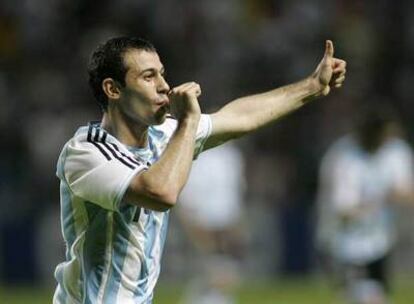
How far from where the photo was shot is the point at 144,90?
537 centimetres

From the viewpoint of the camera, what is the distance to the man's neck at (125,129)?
550 cm

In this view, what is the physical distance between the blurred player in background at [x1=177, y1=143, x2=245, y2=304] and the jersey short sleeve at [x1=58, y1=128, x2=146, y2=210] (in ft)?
25.3

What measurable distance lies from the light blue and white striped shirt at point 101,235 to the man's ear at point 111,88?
0.15 metres

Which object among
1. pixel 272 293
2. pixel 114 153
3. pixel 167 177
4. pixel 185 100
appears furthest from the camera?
pixel 272 293

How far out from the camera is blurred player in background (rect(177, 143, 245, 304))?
13125mm

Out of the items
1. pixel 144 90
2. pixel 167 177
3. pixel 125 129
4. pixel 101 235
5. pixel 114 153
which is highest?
pixel 144 90

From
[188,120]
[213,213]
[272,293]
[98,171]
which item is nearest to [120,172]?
[98,171]

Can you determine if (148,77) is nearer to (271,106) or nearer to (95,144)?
(95,144)

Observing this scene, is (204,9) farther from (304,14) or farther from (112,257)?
(112,257)

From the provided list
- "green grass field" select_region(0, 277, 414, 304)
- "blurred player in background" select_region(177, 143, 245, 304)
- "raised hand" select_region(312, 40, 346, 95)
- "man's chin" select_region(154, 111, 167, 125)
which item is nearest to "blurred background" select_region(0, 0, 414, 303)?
"green grass field" select_region(0, 277, 414, 304)

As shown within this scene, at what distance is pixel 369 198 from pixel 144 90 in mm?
5216

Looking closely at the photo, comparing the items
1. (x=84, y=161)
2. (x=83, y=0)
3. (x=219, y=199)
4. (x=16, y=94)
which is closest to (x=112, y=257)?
(x=84, y=161)

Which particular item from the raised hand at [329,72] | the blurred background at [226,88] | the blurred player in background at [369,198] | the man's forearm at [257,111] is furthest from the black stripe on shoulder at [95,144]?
the blurred background at [226,88]

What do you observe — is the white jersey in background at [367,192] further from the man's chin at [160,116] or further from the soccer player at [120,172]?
the man's chin at [160,116]
